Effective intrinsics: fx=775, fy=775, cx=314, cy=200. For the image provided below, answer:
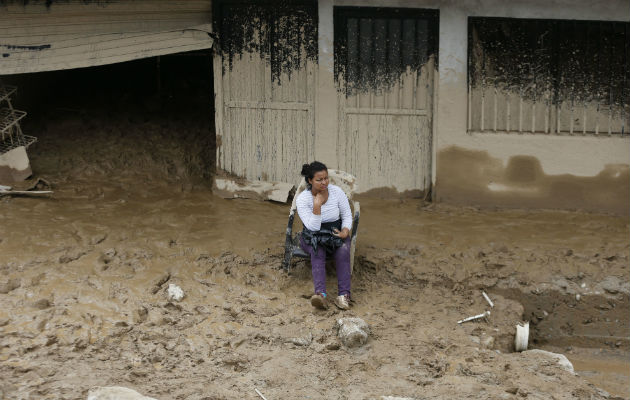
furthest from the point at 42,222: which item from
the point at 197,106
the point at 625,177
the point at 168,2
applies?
the point at 625,177

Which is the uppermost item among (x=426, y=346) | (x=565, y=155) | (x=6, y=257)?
(x=565, y=155)

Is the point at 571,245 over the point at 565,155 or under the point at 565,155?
under

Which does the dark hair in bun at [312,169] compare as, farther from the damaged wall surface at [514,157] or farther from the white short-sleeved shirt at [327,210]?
the damaged wall surface at [514,157]

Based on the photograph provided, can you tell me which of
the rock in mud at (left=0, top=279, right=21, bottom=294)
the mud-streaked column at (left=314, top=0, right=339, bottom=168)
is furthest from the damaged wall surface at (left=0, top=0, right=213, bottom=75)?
the rock in mud at (left=0, top=279, right=21, bottom=294)

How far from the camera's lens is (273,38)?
945 centimetres

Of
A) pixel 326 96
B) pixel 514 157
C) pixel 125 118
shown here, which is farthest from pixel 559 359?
pixel 125 118

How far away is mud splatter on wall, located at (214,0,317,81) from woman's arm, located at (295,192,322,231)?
9.18 feet

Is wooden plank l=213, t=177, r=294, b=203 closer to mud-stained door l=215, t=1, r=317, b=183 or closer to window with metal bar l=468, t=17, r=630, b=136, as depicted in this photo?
mud-stained door l=215, t=1, r=317, b=183

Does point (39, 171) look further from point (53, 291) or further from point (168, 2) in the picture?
point (53, 291)

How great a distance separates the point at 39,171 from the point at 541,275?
20.6 ft

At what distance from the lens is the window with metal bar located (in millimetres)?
8977

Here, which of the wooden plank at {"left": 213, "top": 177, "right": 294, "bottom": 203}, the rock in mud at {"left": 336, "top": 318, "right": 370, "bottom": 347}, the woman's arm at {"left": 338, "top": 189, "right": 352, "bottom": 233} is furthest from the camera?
the wooden plank at {"left": 213, "top": 177, "right": 294, "bottom": 203}

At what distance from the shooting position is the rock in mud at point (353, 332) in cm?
630

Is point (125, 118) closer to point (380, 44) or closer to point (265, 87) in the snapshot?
point (265, 87)
